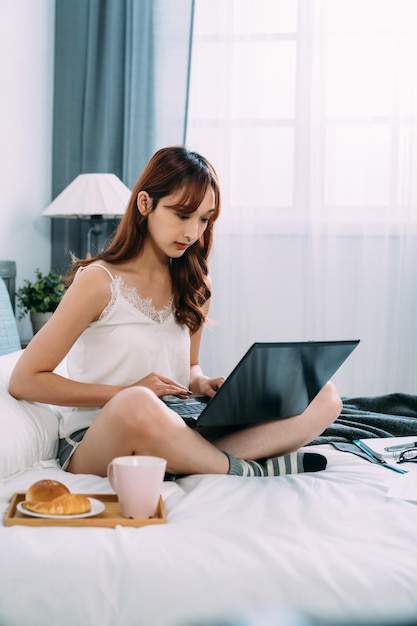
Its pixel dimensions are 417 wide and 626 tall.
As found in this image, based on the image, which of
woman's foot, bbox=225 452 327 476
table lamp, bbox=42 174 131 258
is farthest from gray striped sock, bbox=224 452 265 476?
table lamp, bbox=42 174 131 258

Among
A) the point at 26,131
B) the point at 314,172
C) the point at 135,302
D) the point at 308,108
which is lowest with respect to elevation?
the point at 135,302

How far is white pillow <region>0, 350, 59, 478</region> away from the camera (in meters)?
1.60

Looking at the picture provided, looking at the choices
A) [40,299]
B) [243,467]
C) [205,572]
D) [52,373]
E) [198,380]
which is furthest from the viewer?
[40,299]

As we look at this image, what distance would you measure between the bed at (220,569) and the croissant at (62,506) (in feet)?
0.11

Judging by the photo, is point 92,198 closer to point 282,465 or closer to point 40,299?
point 40,299

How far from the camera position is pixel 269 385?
1519mm

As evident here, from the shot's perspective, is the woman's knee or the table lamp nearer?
the woman's knee

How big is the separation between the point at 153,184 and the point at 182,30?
2.06m

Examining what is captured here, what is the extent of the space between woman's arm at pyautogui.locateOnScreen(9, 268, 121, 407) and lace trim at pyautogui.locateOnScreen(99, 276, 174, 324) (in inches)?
4.4

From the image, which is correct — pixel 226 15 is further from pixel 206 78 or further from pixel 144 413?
pixel 144 413

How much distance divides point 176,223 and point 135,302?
0.70 feet

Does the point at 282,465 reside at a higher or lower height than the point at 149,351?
lower

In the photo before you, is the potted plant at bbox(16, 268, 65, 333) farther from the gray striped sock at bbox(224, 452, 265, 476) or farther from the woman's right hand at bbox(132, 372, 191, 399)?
the gray striped sock at bbox(224, 452, 265, 476)

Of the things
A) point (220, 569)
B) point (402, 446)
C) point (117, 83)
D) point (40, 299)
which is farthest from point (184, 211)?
point (117, 83)
